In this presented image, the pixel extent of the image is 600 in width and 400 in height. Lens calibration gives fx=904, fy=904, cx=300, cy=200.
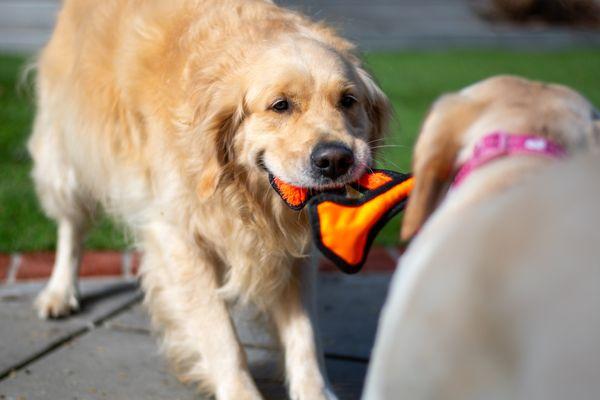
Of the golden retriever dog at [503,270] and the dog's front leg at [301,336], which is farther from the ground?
the golden retriever dog at [503,270]

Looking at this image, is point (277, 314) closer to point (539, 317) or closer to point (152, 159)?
point (152, 159)

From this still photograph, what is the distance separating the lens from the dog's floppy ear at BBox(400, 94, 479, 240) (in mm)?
2285

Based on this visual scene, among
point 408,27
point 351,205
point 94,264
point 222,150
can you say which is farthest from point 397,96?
point 351,205

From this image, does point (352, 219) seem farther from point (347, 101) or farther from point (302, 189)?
point (347, 101)

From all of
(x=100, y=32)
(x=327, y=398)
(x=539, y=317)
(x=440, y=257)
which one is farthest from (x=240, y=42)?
(x=539, y=317)

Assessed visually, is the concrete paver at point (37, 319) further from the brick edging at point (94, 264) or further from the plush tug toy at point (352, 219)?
the plush tug toy at point (352, 219)

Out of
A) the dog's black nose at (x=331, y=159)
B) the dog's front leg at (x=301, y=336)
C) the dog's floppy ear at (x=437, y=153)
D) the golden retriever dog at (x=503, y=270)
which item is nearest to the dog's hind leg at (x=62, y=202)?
the dog's front leg at (x=301, y=336)

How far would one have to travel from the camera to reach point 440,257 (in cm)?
203

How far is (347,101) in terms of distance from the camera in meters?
3.57

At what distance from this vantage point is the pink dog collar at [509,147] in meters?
2.17

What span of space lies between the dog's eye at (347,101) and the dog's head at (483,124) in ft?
3.91

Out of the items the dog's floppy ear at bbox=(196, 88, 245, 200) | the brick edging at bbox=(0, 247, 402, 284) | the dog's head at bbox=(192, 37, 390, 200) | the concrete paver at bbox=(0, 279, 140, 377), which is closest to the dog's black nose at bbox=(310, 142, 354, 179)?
Answer: the dog's head at bbox=(192, 37, 390, 200)

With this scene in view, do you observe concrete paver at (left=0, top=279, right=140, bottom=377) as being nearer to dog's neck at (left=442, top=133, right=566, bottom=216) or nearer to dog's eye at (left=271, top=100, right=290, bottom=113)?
dog's eye at (left=271, top=100, right=290, bottom=113)

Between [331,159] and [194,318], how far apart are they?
99 centimetres
